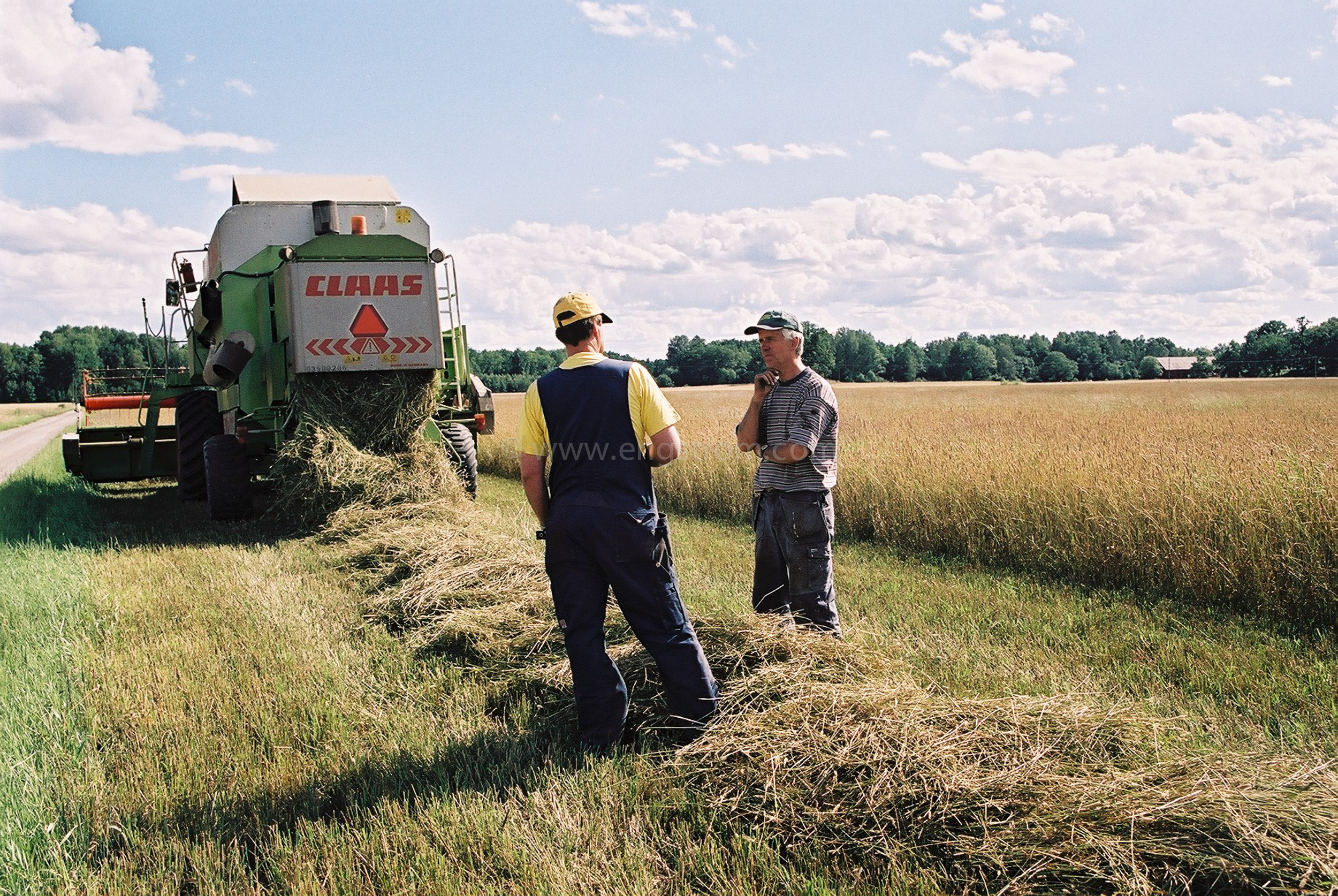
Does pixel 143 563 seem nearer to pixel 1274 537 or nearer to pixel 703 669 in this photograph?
pixel 703 669

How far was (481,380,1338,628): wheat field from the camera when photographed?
6133 millimetres

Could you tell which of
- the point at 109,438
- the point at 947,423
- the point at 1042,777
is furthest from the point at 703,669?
the point at 947,423

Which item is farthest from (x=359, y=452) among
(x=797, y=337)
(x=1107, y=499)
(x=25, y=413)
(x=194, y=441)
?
(x=25, y=413)

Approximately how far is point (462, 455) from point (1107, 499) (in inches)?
250

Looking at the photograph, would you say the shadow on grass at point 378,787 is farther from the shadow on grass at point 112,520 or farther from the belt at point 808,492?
the shadow on grass at point 112,520

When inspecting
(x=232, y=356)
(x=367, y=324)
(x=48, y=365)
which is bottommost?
(x=232, y=356)

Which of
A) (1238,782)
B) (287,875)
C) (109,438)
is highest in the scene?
(109,438)

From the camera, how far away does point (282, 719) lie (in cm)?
423

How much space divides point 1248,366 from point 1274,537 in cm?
8125

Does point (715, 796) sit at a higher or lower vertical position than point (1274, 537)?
lower

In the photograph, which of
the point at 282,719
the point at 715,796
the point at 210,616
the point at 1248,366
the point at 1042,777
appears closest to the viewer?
the point at 1042,777

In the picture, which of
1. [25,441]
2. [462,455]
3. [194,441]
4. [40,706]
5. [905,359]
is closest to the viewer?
[40,706]

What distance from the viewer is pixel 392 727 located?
4.14 meters

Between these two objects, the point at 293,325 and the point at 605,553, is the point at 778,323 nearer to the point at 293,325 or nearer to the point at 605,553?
the point at 605,553
